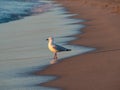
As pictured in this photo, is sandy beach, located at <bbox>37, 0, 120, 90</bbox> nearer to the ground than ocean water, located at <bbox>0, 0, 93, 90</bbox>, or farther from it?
farther from it

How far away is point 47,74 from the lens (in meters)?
11.0

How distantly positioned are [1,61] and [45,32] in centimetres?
599

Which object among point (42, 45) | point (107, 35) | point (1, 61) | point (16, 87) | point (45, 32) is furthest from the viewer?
point (45, 32)

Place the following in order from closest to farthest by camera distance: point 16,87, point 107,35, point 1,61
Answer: point 16,87 < point 1,61 < point 107,35

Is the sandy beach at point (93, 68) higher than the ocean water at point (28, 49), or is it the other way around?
the sandy beach at point (93, 68)

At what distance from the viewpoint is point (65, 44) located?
50.1ft

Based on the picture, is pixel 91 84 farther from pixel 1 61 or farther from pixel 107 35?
pixel 107 35

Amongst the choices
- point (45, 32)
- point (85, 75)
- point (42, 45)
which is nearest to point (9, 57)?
point (42, 45)

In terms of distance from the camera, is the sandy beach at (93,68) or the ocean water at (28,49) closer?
the sandy beach at (93,68)

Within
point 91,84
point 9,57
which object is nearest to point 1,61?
point 9,57

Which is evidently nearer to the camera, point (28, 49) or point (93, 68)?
point (93, 68)

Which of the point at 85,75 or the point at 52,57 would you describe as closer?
the point at 85,75

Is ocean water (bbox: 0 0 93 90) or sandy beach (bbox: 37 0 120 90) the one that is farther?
ocean water (bbox: 0 0 93 90)

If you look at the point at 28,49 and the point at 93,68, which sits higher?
the point at 93,68
